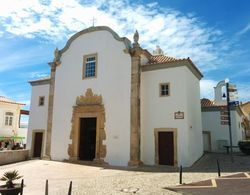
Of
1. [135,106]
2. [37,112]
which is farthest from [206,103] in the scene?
[37,112]

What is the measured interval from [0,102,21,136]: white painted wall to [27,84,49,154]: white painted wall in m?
12.0

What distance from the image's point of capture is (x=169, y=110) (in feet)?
51.4

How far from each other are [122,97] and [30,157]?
9.52 m

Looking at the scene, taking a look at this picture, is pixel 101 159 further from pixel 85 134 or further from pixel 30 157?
pixel 30 157

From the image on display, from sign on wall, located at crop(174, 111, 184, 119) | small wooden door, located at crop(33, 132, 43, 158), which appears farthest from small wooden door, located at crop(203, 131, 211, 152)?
small wooden door, located at crop(33, 132, 43, 158)

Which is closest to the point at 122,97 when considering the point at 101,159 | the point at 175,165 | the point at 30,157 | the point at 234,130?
the point at 101,159

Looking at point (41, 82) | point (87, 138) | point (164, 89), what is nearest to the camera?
point (164, 89)

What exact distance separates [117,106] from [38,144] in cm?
813

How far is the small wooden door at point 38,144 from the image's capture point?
20.5 metres

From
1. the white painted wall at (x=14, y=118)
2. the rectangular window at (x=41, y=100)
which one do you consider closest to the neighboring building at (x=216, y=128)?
the rectangular window at (x=41, y=100)

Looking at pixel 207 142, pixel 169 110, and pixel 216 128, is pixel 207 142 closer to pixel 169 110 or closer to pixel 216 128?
pixel 216 128

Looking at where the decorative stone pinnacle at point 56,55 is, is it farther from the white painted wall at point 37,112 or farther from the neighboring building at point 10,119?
the neighboring building at point 10,119

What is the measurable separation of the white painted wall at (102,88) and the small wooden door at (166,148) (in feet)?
6.46

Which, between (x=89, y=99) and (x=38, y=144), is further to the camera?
(x=38, y=144)
